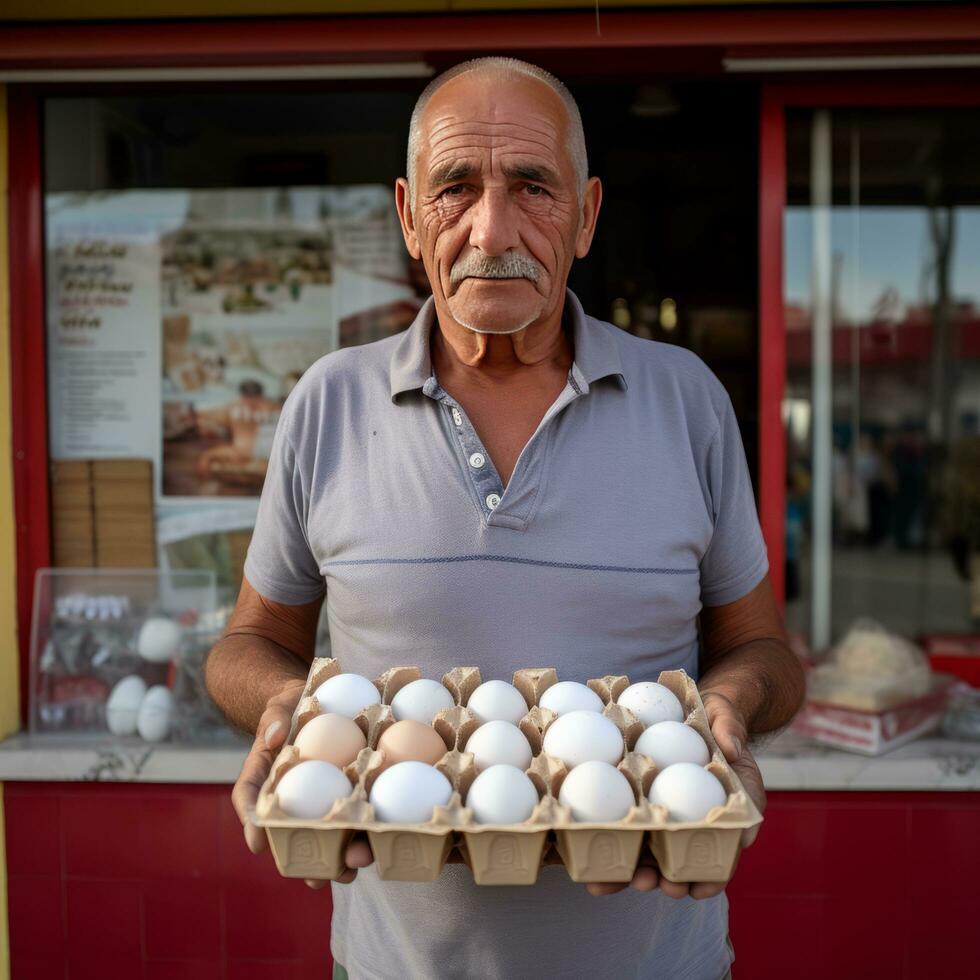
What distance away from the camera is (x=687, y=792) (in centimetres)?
130

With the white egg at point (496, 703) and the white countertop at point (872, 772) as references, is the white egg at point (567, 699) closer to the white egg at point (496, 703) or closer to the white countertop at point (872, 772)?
the white egg at point (496, 703)

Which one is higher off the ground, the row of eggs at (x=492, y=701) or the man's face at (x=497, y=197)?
the man's face at (x=497, y=197)

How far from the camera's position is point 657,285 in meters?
4.68

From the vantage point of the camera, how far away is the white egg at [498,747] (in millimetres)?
1428

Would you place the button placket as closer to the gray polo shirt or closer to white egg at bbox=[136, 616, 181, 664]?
the gray polo shirt

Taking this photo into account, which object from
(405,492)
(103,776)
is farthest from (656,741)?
(103,776)

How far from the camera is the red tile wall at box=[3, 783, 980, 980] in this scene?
296cm

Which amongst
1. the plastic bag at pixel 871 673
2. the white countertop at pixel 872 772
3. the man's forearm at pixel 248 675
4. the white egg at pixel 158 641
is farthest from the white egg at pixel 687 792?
the white egg at pixel 158 641

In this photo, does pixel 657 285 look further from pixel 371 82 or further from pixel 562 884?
pixel 562 884

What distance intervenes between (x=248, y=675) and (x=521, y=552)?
505mm

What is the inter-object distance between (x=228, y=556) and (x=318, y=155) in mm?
1394

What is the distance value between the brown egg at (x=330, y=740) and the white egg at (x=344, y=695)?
0.18ft

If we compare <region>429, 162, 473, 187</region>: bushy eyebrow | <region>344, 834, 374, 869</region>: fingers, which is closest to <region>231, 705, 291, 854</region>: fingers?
<region>344, 834, 374, 869</region>: fingers

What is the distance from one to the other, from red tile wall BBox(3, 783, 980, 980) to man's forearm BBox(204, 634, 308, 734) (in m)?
1.39
